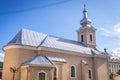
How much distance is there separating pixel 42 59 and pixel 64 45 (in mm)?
6922

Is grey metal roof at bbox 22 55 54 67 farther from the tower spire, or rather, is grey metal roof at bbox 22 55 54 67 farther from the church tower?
the tower spire

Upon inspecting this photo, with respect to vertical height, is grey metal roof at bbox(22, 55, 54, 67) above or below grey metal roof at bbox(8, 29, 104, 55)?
below

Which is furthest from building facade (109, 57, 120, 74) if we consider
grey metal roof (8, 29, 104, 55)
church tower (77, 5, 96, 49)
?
grey metal roof (8, 29, 104, 55)

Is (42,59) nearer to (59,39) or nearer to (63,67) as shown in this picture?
(63,67)

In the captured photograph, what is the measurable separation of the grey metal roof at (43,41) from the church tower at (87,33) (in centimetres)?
349

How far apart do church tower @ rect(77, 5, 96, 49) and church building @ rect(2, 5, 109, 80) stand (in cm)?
79

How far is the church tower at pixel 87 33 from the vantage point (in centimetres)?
3478


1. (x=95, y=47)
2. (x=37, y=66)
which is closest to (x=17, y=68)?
(x=37, y=66)

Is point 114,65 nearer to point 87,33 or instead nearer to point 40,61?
point 87,33

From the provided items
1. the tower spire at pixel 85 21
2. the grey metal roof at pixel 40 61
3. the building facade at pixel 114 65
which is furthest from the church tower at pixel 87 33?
the building facade at pixel 114 65

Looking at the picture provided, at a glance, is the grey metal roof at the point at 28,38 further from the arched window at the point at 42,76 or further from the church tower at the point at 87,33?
the church tower at the point at 87,33

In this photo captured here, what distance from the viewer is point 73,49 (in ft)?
95.3

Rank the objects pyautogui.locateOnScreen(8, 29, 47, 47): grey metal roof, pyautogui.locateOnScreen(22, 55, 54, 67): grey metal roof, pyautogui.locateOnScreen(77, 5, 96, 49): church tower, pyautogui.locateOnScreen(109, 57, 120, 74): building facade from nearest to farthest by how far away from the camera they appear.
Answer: pyautogui.locateOnScreen(22, 55, 54, 67): grey metal roof, pyautogui.locateOnScreen(8, 29, 47, 47): grey metal roof, pyautogui.locateOnScreen(77, 5, 96, 49): church tower, pyautogui.locateOnScreen(109, 57, 120, 74): building facade

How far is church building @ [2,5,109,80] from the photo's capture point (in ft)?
72.3
